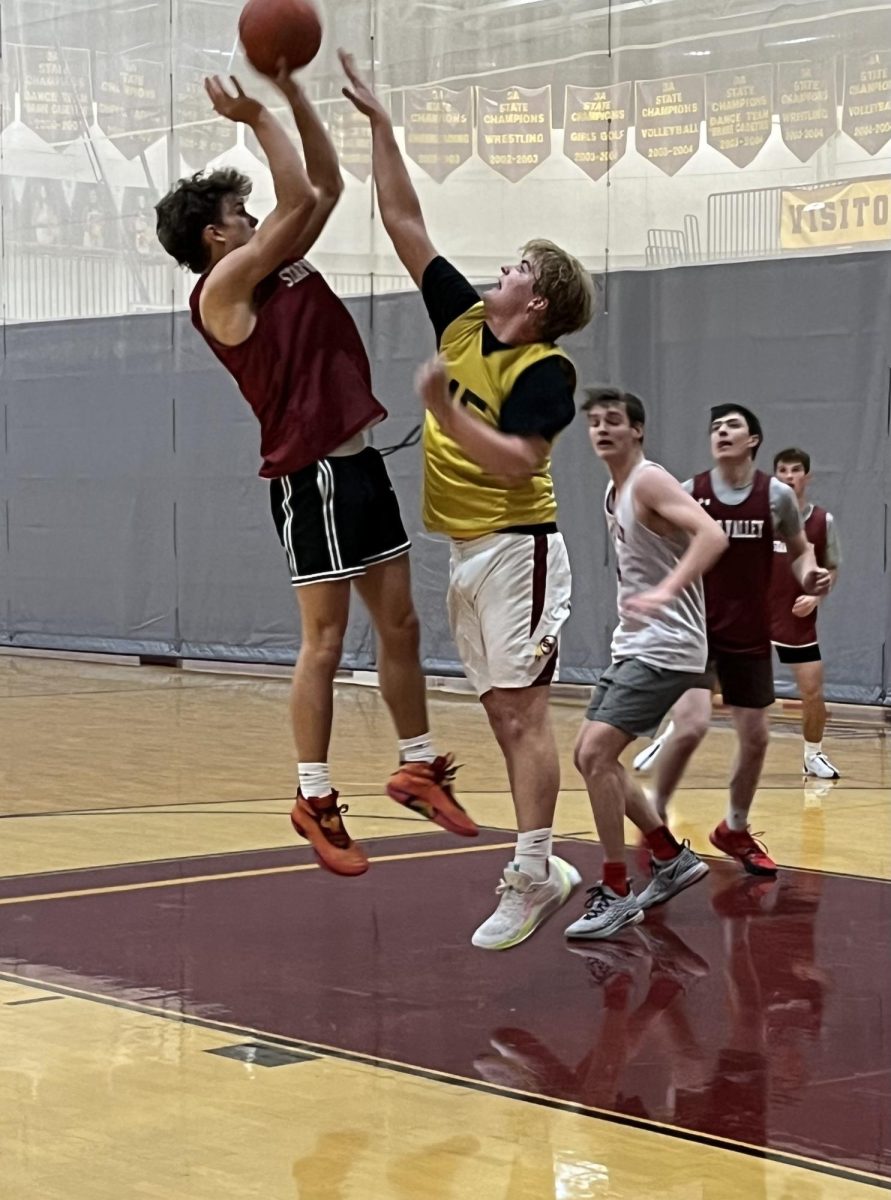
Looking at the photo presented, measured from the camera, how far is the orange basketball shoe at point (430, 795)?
17.6ft

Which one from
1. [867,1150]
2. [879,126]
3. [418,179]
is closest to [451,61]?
[418,179]

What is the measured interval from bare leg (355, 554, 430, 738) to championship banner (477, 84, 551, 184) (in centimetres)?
867

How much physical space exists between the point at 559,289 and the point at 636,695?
1387mm

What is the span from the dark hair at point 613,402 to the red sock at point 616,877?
52.3 inches

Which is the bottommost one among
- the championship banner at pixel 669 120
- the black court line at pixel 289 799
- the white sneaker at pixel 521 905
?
the black court line at pixel 289 799

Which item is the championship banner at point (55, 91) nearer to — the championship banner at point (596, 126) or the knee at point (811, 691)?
the championship banner at point (596, 126)

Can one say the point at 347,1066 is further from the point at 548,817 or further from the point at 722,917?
the point at 722,917

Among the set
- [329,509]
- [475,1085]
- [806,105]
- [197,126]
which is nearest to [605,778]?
[329,509]

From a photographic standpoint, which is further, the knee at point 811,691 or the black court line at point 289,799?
the knee at point 811,691

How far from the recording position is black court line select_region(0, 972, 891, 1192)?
380 cm

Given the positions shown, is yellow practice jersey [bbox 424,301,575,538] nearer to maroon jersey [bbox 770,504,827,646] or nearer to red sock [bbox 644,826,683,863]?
red sock [bbox 644,826,683,863]

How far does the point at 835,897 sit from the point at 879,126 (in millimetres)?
6705

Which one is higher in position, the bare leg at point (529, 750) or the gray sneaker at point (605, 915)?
the bare leg at point (529, 750)

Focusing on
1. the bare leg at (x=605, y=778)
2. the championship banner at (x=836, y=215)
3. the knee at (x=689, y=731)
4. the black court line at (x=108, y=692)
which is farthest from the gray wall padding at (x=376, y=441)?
the bare leg at (x=605, y=778)
